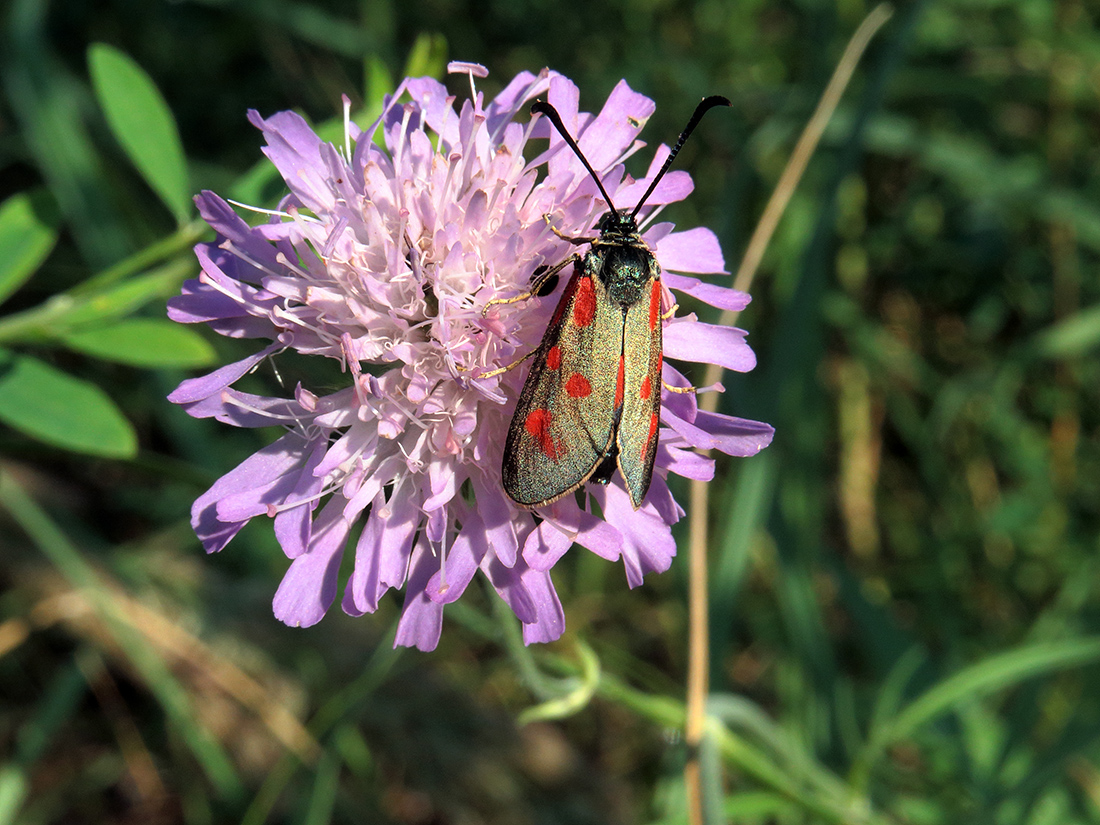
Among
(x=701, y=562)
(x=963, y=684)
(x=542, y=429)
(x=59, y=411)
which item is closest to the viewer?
(x=542, y=429)

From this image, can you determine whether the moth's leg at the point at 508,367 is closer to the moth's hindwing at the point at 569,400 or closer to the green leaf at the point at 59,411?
the moth's hindwing at the point at 569,400

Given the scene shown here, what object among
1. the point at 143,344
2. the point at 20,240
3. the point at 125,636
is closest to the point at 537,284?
the point at 143,344

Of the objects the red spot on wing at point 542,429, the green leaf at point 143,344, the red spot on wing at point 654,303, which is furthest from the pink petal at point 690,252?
the green leaf at point 143,344

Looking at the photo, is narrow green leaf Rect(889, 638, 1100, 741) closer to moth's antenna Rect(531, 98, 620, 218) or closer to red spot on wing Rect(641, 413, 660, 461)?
red spot on wing Rect(641, 413, 660, 461)

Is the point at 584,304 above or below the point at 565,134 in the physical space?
below

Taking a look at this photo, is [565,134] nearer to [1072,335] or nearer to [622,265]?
[622,265]

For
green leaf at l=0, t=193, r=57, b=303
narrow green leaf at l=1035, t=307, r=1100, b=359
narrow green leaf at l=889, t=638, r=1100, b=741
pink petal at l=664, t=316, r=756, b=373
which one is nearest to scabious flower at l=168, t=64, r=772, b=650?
pink petal at l=664, t=316, r=756, b=373

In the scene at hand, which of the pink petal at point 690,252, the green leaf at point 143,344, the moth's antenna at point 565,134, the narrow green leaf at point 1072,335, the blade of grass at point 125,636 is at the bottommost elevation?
the blade of grass at point 125,636
